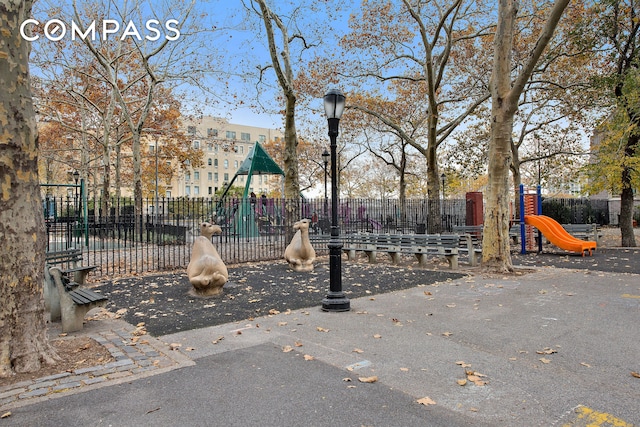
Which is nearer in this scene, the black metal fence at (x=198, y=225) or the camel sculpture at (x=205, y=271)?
the camel sculpture at (x=205, y=271)

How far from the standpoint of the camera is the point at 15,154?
4336mm

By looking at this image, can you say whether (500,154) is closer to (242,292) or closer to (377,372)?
(242,292)

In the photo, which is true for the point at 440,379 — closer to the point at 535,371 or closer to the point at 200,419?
the point at 535,371

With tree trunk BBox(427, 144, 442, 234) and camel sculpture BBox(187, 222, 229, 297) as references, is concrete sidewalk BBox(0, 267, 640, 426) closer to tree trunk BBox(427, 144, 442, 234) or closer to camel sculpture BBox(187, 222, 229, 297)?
camel sculpture BBox(187, 222, 229, 297)

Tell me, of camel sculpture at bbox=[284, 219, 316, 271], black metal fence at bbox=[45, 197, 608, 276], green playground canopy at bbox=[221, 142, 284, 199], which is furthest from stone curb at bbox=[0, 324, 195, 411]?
green playground canopy at bbox=[221, 142, 284, 199]

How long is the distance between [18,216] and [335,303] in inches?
176

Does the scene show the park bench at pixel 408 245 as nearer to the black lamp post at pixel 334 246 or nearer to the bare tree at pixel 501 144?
the bare tree at pixel 501 144

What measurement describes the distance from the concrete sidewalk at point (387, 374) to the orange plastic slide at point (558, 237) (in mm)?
8556

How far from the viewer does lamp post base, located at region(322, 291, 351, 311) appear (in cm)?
699

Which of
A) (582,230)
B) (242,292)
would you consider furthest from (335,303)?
(582,230)

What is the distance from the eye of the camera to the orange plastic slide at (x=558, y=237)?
583 inches

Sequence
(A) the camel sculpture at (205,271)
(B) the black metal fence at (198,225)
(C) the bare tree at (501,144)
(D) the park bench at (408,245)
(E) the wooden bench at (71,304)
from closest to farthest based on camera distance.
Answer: (E) the wooden bench at (71,304) < (A) the camel sculpture at (205,271) < (C) the bare tree at (501,144) < (D) the park bench at (408,245) < (B) the black metal fence at (198,225)

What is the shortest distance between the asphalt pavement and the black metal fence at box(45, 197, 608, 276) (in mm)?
5950

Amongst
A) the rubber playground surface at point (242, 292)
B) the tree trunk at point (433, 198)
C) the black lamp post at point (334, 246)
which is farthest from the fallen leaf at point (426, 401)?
the tree trunk at point (433, 198)
